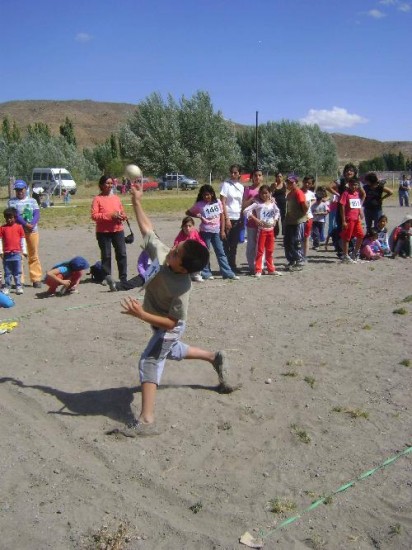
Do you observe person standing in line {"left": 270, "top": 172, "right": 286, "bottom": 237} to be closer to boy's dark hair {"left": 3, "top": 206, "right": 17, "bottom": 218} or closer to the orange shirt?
the orange shirt

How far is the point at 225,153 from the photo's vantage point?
59812mm

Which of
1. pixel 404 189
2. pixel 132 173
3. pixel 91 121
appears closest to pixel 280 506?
pixel 132 173

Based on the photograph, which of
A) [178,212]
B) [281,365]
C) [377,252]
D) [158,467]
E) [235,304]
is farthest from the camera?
[178,212]

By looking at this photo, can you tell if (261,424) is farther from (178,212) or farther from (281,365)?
(178,212)

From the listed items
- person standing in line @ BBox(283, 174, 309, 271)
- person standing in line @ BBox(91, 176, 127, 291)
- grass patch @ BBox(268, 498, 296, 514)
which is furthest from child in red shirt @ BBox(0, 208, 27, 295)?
grass patch @ BBox(268, 498, 296, 514)

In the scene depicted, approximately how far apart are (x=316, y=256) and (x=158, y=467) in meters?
9.50

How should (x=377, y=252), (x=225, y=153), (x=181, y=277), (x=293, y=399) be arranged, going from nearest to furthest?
(x=181, y=277)
(x=293, y=399)
(x=377, y=252)
(x=225, y=153)

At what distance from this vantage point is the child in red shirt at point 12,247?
369 inches

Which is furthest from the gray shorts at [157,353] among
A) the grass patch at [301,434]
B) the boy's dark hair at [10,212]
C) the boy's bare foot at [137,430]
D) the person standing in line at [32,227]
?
the person standing in line at [32,227]

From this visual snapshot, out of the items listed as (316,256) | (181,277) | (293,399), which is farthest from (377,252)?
(181,277)

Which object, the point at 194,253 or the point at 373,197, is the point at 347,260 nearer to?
the point at 373,197

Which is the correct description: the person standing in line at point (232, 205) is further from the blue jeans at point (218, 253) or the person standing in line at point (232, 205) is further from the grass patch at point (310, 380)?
the grass patch at point (310, 380)

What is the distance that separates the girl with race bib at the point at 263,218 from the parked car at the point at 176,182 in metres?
43.9

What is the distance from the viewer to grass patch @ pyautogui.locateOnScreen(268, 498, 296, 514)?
363 centimetres
